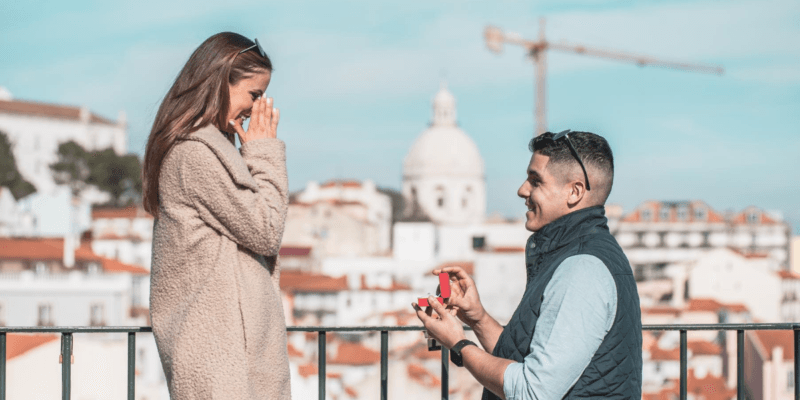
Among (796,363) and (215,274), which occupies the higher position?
(215,274)

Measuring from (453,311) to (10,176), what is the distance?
6480 centimetres

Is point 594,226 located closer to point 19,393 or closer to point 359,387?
point 19,393

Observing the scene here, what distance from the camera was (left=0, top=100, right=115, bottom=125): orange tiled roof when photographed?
78.6 m

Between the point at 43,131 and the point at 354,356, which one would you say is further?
the point at 43,131

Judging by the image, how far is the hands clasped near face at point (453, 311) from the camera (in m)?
2.20

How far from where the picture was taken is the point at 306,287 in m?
53.8

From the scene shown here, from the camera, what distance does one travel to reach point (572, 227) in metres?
2.08

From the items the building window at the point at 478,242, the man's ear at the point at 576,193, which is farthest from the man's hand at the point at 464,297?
the building window at the point at 478,242

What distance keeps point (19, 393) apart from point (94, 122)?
6150 centimetres

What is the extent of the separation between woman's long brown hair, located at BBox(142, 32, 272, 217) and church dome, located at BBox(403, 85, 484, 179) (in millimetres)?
82287

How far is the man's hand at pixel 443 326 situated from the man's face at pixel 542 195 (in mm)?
291

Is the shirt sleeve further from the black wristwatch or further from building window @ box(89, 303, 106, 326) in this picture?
building window @ box(89, 303, 106, 326)

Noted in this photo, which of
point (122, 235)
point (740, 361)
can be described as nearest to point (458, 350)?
point (740, 361)

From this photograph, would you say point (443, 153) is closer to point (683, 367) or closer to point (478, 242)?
point (478, 242)
